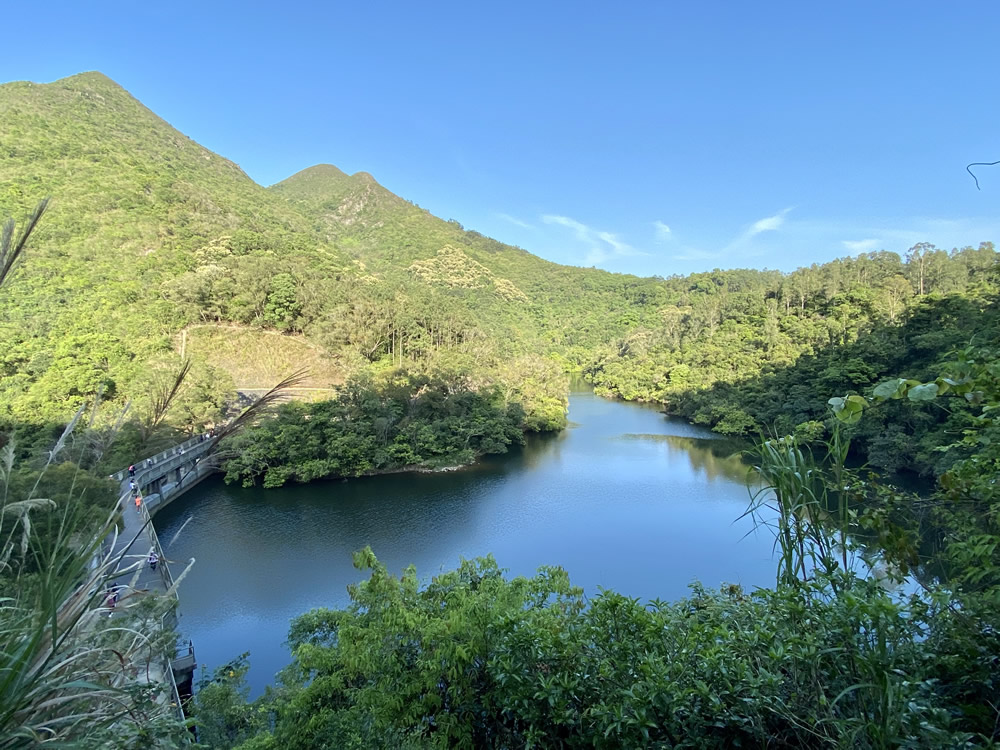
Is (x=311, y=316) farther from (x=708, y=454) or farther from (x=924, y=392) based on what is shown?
(x=924, y=392)

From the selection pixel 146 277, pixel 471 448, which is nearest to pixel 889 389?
pixel 471 448

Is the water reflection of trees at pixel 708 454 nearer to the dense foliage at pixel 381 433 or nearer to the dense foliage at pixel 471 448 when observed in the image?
the dense foliage at pixel 471 448

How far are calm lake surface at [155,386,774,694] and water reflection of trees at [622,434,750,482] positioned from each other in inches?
5.0

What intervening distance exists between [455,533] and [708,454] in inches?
532

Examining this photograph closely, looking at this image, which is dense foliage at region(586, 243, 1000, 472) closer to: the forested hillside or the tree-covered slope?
the forested hillside

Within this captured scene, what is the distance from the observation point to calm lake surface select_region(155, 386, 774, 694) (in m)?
10.4

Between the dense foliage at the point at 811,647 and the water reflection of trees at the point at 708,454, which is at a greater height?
the dense foliage at the point at 811,647

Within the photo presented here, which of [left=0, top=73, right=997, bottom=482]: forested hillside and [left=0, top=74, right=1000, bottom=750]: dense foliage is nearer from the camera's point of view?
[left=0, top=74, right=1000, bottom=750]: dense foliage

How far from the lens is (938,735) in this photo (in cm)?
134

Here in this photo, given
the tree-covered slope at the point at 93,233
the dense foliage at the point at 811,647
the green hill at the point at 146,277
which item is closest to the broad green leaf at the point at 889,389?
the dense foliage at the point at 811,647

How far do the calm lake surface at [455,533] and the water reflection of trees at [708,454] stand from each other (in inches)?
5.0

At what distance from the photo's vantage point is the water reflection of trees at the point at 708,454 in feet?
64.1

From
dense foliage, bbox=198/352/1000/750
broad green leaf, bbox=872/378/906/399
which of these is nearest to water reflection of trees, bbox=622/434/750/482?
dense foliage, bbox=198/352/1000/750

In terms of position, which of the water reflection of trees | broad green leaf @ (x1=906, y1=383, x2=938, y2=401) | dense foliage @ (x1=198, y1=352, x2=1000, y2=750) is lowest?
the water reflection of trees
